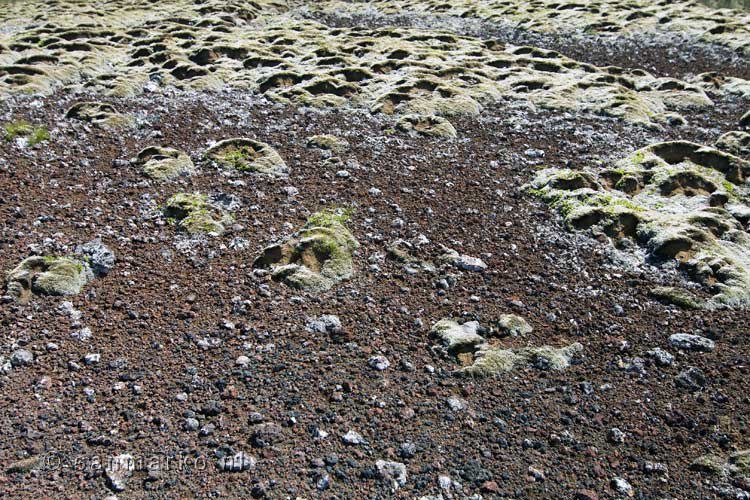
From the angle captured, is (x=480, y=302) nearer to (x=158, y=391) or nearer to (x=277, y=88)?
(x=158, y=391)

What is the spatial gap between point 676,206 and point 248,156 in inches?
473

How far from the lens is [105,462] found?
7859 mm

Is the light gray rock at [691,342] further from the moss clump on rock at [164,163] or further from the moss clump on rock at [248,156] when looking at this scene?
the moss clump on rock at [164,163]

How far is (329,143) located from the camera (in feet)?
60.4

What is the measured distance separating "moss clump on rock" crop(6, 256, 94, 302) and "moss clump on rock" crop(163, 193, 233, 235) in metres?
2.53

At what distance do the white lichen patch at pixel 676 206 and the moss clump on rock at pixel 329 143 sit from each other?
597 cm

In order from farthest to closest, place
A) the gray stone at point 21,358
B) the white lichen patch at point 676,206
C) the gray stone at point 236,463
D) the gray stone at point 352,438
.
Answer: the white lichen patch at point 676,206 → the gray stone at point 21,358 → the gray stone at point 352,438 → the gray stone at point 236,463

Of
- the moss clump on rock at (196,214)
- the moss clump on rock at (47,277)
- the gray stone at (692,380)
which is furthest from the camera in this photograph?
the moss clump on rock at (196,214)

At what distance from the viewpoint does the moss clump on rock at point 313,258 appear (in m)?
12.0

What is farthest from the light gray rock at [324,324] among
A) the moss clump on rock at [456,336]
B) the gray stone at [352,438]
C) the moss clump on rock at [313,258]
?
the gray stone at [352,438]

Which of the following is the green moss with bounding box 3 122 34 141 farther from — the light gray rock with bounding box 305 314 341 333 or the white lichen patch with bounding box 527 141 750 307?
the white lichen patch with bounding box 527 141 750 307

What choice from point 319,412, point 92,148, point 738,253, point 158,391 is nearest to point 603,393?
point 319,412

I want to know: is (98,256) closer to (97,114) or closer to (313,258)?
(313,258)

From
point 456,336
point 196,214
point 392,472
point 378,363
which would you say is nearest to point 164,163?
point 196,214
